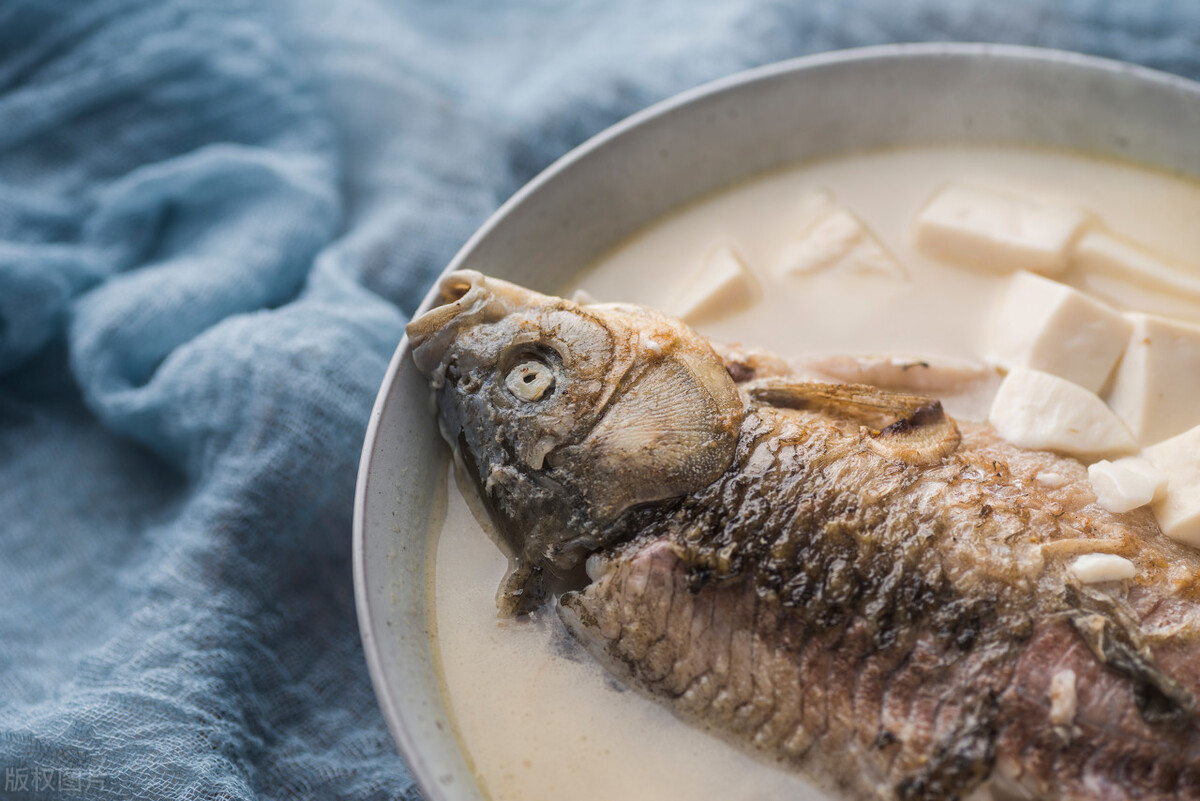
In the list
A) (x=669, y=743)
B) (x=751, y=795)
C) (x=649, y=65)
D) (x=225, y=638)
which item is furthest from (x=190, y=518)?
(x=649, y=65)

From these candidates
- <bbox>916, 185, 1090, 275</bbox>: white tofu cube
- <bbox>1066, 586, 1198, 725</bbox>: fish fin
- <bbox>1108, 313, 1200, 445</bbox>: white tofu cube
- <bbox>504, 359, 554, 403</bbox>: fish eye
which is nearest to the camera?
<bbox>1066, 586, 1198, 725</bbox>: fish fin

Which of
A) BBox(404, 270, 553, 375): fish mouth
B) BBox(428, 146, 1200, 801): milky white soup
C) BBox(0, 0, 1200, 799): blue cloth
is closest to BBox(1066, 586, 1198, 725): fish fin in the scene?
BBox(428, 146, 1200, 801): milky white soup

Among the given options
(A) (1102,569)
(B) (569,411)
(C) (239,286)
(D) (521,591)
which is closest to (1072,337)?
(A) (1102,569)

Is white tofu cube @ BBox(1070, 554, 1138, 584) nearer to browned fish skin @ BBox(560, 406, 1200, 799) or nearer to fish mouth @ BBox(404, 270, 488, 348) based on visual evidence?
browned fish skin @ BBox(560, 406, 1200, 799)

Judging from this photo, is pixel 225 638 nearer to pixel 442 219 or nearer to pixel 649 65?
pixel 442 219

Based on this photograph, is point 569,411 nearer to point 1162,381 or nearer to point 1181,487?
point 1181,487

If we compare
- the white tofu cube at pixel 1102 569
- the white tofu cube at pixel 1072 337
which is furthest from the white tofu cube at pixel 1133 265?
the white tofu cube at pixel 1102 569

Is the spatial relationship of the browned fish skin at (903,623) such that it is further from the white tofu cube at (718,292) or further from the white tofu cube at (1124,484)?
the white tofu cube at (718,292)
